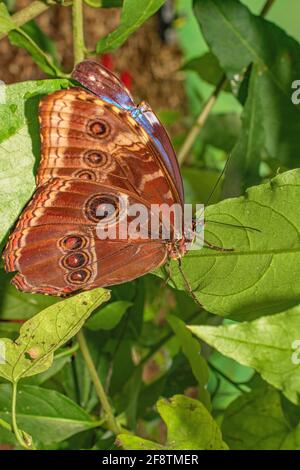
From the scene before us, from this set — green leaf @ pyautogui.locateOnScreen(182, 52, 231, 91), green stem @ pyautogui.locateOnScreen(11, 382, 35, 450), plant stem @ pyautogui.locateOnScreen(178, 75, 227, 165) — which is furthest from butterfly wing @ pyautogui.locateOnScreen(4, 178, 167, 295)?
green leaf @ pyautogui.locateOnScreen(182, 52, 231, 91)

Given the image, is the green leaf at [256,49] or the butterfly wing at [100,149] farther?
the green leaf at [256,49]

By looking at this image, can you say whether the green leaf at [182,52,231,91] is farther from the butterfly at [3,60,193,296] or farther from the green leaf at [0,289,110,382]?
the green leaf at [0,289,110,382]

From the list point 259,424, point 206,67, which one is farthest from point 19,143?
point 206,67

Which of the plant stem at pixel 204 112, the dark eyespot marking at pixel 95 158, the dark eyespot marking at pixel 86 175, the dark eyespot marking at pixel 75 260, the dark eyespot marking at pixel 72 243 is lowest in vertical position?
the dark eyespot marking at pixel 75 260

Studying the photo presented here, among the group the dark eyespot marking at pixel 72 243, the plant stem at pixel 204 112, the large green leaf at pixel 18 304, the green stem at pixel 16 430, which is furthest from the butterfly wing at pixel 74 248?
the plant stem at pixel 204 112

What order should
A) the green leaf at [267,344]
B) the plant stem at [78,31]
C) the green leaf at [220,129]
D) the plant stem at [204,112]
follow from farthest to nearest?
the green leaf at [220,129], the plant stem at [204,112], the plant stem at [78,31], the green leaf at [267,344]

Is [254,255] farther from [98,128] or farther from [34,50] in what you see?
[34,50]

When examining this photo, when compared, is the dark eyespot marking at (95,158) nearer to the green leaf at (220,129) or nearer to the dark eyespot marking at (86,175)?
the dark eyespot marking at (86,175)

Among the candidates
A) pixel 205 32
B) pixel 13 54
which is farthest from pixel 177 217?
pixel 13 54
